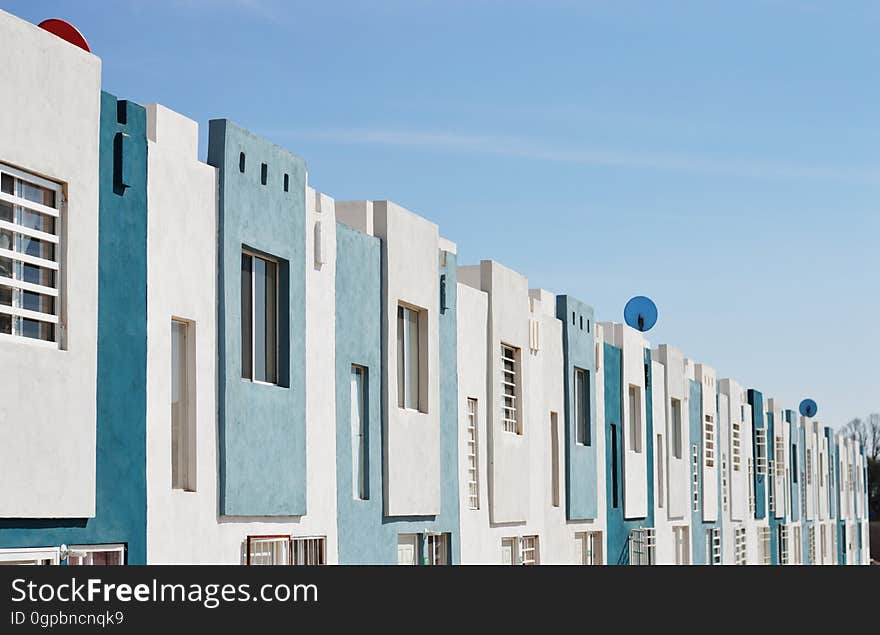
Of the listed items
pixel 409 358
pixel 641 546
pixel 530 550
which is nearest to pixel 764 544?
pixel 641 546

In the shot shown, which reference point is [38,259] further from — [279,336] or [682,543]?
[682,543]

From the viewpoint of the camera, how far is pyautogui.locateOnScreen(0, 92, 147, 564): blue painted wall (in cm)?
1445

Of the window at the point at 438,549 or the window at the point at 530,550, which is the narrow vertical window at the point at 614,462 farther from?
the window at the point at 438,549

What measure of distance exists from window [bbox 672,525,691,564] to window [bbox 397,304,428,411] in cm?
1864

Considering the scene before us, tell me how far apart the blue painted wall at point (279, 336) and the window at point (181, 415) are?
53cm

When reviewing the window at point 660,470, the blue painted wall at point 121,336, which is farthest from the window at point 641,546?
the blue painted wall at point 121,336

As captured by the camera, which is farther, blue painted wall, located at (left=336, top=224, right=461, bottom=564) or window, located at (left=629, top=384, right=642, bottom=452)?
window, located at (left=629, top=384, right=642, bottom=452)

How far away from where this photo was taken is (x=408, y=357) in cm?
2267

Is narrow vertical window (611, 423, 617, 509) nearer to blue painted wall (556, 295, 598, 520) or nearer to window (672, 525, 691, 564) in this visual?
blue painted wall (556, 295, 598, 520)

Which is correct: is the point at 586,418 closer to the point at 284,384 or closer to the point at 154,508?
the point at 284,384

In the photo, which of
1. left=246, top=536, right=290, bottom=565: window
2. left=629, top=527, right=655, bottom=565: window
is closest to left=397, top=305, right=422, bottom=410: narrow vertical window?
left=246, top=536, right=290, bottom=565: window

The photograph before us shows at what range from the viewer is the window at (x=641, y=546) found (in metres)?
34.8
